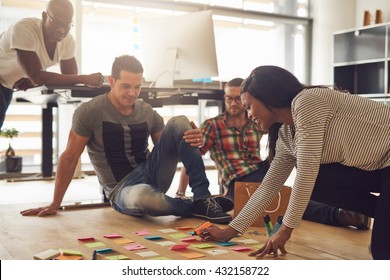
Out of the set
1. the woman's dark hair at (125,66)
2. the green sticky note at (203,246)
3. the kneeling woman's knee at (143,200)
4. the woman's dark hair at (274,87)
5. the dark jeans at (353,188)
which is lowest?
the green sticky note at (203,246)

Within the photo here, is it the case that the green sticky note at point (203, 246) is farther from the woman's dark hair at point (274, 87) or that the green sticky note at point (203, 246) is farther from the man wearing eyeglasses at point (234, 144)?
the man wearing eyeglasses at point (234, 144)

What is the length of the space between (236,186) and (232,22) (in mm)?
3758

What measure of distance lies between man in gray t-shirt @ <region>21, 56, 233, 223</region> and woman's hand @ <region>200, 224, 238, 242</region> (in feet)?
1.35

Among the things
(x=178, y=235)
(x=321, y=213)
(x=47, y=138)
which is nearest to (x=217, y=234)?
(x=178, y=235)

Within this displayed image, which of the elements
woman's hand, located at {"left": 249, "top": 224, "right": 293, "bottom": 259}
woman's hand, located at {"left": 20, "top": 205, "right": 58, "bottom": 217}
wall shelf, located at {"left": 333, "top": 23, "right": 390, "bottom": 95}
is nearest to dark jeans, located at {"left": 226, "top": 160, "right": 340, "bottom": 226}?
woman's hand, located at {"left": 249, "top": 224, "right": 293, "bottom": 259}

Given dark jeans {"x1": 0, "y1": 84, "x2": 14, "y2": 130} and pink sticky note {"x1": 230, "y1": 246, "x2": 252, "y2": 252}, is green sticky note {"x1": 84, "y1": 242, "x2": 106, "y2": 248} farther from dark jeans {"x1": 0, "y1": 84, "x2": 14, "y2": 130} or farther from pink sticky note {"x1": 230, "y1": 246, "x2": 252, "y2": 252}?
dark jeans {"x1": 0, "y1": 84, "x2": 14, "y2": 130}

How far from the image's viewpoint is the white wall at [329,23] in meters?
5.86

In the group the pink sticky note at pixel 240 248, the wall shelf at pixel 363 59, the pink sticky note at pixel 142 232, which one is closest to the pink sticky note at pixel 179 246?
the pink sticky note at pixel 240 248

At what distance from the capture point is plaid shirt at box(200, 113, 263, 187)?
2.62m

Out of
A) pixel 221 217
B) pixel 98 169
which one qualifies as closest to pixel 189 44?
pixel 98 169

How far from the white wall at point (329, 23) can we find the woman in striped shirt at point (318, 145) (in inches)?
170

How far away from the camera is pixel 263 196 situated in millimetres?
1692
